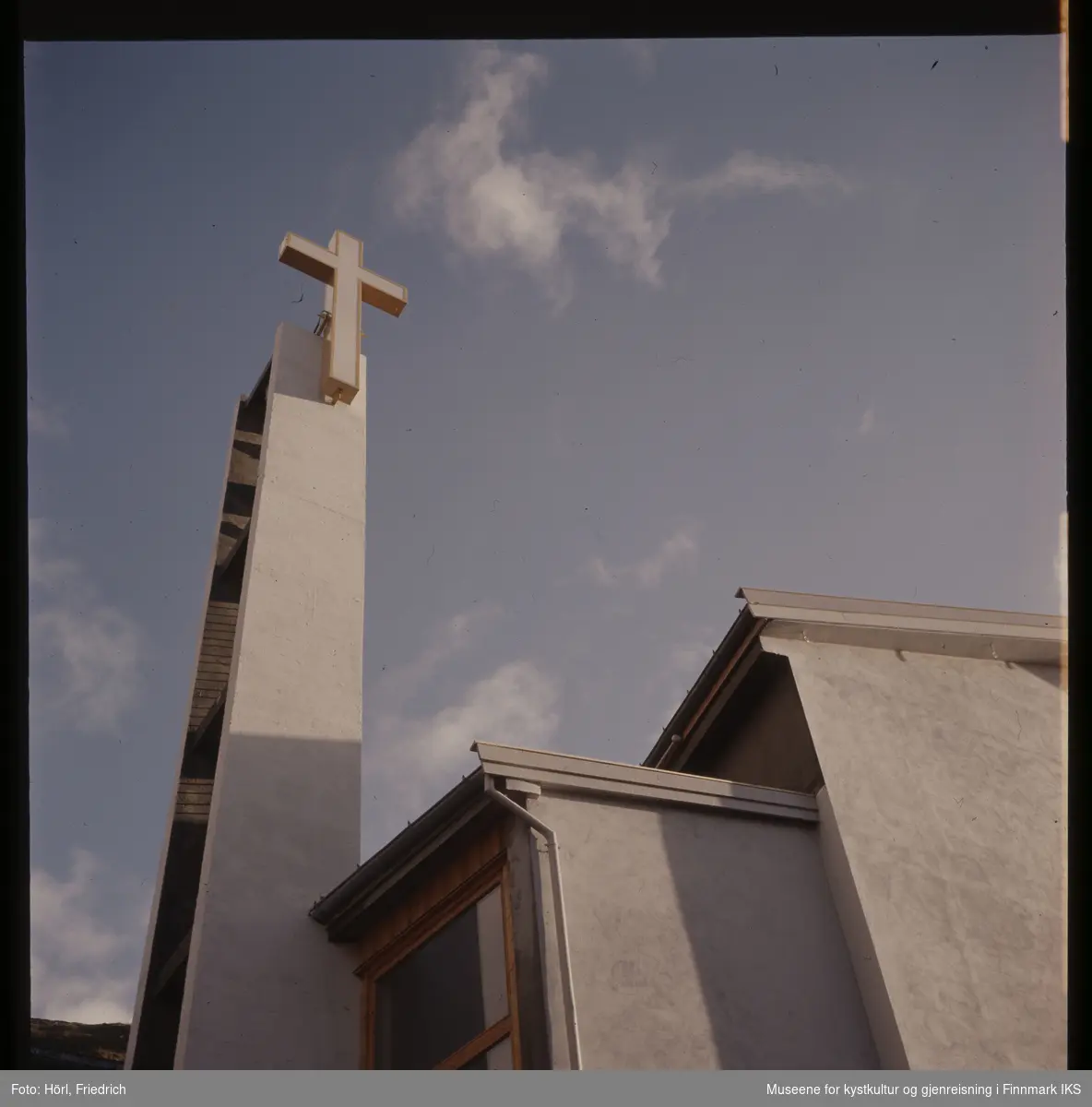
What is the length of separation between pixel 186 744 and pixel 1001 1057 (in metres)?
8.71

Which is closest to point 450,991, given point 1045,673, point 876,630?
point 876,630

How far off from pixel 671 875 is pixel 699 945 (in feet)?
1.92

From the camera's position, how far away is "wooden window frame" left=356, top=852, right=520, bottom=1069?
8.56 m

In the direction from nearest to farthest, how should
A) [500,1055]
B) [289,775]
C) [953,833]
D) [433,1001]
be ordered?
[500,1055] → [433,1001] → [953,833] → [289,775]

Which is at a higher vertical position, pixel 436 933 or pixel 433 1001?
pixel 436 933

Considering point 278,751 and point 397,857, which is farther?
point 278,751

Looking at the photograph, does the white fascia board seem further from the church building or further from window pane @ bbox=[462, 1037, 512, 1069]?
window pane @ bbox=[462, 1037, 512, 1069]

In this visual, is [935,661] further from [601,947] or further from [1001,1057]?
[601,947]

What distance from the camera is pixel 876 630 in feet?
38.5

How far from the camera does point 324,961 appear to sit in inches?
416

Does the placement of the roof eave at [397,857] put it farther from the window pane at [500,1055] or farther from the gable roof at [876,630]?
the gable roof at [876,630]

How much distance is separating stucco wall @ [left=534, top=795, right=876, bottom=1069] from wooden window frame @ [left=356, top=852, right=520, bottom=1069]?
0.46 meters

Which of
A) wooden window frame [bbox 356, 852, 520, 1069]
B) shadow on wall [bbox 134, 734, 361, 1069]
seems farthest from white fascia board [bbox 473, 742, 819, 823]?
shadow on wall [bbox 134, 734, 361, 1069]

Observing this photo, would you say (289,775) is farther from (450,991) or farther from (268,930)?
(450,991)
